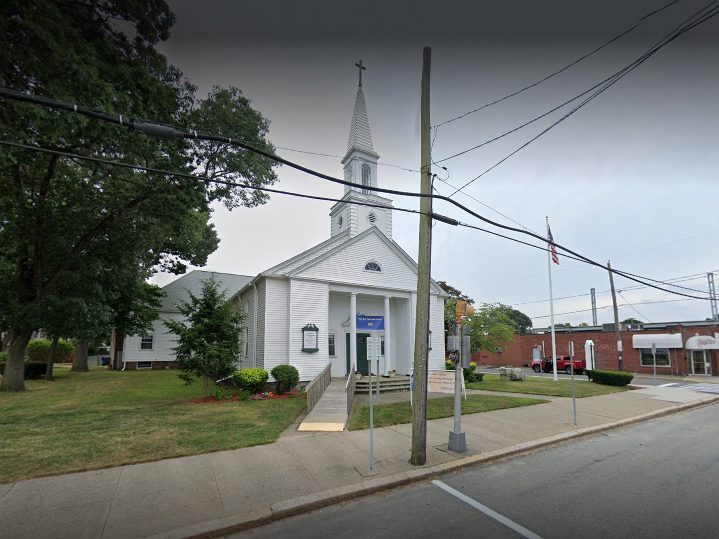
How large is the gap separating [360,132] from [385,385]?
1476cm

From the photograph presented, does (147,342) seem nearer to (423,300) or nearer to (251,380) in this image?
(251,380)

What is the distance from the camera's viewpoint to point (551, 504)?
5.17 m

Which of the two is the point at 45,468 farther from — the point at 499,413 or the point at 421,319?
the point at 499,413

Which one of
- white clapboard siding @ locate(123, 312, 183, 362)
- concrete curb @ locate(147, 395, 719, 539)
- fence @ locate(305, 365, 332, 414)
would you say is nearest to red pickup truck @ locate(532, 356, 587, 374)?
fence @ locate(305, 365, 332, 414)

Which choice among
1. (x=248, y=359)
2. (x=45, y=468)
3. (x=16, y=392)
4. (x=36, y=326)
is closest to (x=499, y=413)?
(x=45, y=468)

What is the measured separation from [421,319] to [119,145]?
1012 centimetres

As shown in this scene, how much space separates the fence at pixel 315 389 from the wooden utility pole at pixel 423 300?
16.0ft

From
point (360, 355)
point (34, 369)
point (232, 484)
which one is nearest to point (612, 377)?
point (360, 355)

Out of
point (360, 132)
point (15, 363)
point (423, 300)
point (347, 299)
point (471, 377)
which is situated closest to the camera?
point (423, 300)

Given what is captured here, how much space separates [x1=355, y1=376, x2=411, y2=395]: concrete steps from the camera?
52.3 feet

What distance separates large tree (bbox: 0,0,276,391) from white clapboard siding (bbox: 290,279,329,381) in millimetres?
5303

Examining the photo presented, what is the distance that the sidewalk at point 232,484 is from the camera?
4.46 meters

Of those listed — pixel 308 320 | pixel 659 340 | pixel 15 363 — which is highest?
pixel 308 320

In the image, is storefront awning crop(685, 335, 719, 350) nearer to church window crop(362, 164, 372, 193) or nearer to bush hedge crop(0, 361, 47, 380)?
church window crop(362, 164, 372, 193)
